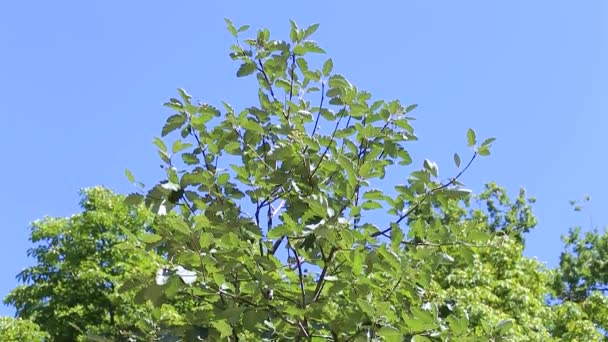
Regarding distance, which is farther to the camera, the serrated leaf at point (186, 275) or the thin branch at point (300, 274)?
the thin branch at point (300, 274)

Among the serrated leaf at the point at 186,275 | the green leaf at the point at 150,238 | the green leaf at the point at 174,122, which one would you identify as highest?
the green leaf at the point at 174,122

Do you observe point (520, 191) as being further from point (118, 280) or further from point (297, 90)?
point (297, 90)

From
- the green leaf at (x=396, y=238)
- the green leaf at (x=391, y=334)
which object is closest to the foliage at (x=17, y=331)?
the green leaf at (x=396, y=238)

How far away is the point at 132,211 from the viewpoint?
15633mm

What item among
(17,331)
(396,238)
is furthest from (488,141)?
(17,331)

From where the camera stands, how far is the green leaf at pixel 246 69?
3807 mm

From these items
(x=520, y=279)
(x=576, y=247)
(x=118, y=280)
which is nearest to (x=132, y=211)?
(x=118, y=280)

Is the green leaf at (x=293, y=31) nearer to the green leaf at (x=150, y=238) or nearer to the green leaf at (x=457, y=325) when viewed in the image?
the green leaf at (x=150, y=238)

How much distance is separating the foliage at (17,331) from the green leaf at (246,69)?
30.9 feet

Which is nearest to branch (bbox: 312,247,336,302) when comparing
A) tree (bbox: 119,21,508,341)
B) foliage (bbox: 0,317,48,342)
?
tree (bbox: 119,21,508,341)

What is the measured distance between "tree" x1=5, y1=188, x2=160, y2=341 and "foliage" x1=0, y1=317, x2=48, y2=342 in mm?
1733

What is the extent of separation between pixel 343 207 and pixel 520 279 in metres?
15.0

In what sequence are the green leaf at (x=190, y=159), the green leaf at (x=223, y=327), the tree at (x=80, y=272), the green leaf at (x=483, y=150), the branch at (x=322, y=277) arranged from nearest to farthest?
the green leaf at (x=223, y=327) → the branch at (x=322, y=277) → the green leaf at (x=483, y=150) → the green leaf at (x=190, y=159) → the tree at (x=80, y=272)

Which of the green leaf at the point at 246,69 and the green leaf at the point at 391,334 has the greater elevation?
the green leaf at the point at 246,69
